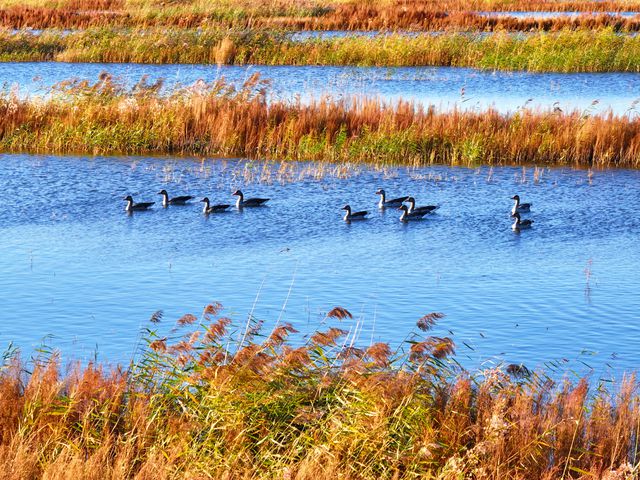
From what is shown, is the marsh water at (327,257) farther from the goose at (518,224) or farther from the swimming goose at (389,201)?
the swimming goose at (389,201)

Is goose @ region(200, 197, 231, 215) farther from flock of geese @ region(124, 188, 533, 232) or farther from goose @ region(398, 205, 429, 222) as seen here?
goose @ region(398, 205, 429, 222)

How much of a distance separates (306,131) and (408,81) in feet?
42.9

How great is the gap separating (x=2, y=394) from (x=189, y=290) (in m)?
6.49

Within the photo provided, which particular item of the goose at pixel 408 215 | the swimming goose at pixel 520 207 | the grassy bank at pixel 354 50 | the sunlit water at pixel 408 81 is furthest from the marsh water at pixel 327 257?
the grassy bank at pixel 354 50

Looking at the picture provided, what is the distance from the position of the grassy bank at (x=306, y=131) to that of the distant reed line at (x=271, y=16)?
831 inches

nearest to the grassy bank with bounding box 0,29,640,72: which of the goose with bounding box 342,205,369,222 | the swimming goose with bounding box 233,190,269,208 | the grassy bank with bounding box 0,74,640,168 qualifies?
the grassy bank with bounding box 0,74,640,168

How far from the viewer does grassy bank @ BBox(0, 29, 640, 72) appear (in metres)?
41.4

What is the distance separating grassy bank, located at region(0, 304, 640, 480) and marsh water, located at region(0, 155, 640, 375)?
2024 mm

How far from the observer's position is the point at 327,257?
18.3m

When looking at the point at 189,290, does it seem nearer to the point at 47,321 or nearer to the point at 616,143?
the point at 47,321

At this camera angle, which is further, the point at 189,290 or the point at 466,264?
the point at 466,264

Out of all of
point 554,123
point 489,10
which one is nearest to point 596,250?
point 554,123

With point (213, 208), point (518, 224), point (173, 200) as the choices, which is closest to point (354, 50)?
point (173, 200)

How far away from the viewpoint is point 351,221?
20859mm
